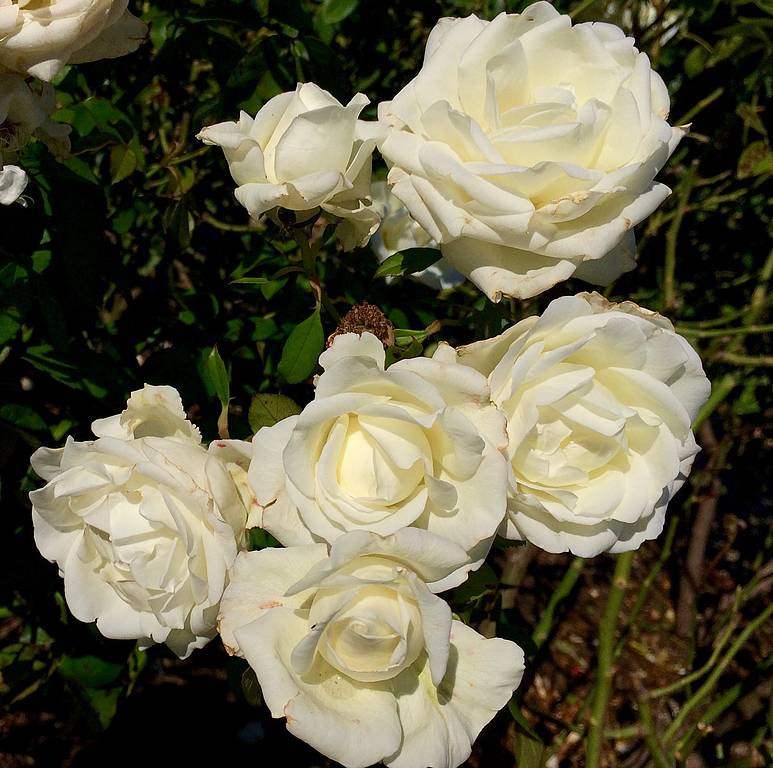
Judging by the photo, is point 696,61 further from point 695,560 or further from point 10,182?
point 695,560

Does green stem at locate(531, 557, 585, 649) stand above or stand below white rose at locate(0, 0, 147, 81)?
below

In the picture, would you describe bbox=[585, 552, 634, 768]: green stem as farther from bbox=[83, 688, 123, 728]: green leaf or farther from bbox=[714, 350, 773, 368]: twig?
bbox=[83, 688, 123, 728]: green leaf

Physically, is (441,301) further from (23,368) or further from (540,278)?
(23,368)

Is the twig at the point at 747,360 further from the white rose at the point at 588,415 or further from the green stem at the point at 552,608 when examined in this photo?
the white rose at the point at 588,415

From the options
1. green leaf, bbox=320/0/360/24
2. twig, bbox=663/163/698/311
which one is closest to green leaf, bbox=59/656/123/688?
green leaf, bbox=320/0/360/24

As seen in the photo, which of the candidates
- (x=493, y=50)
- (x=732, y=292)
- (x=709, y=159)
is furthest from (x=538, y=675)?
(x=493, y=50)

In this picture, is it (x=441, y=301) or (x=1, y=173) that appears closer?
(x=1, y=173)
